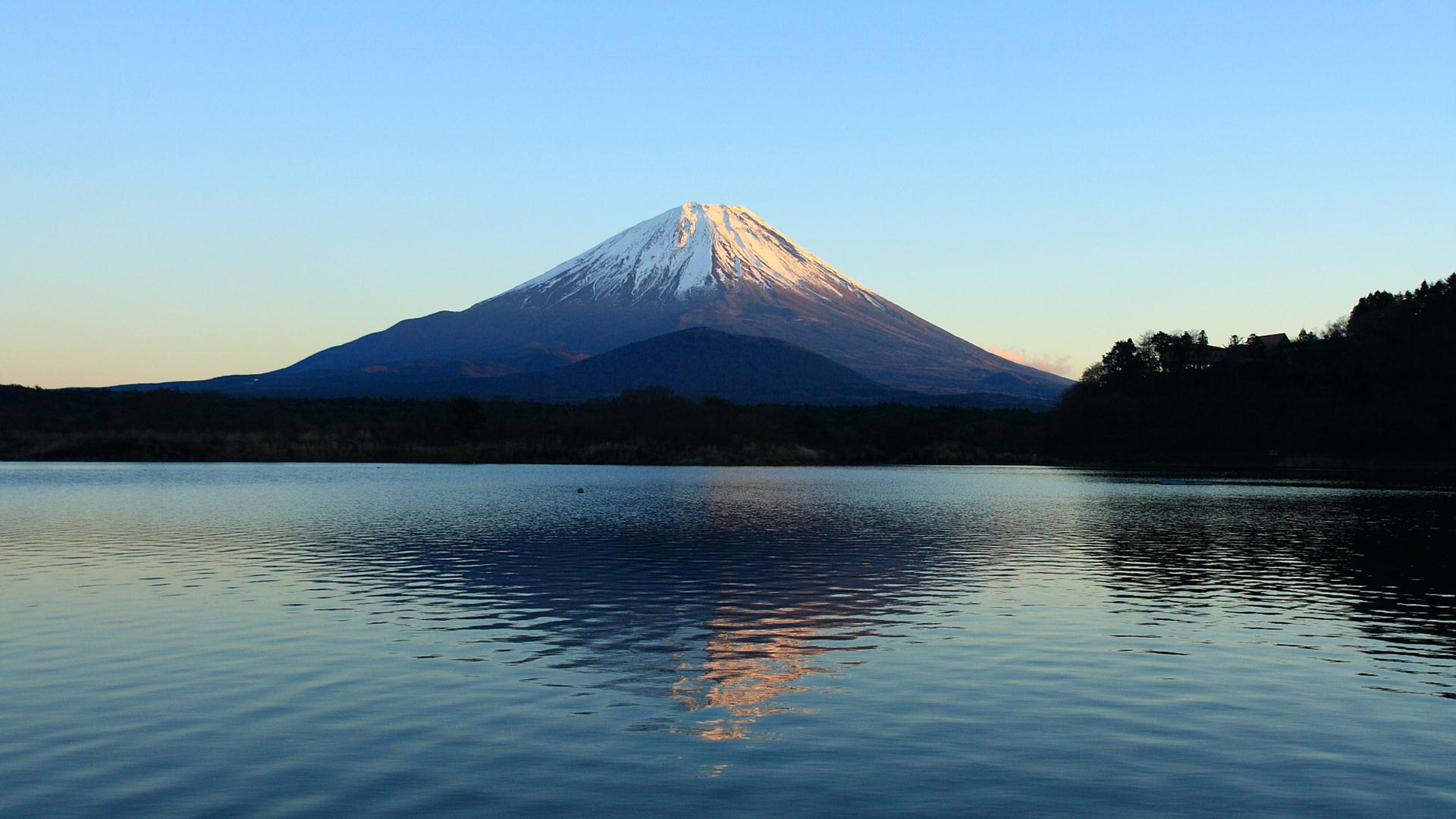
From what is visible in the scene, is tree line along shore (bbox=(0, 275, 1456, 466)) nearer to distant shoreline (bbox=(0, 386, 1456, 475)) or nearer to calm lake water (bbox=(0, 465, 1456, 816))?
distant shoreline (bbox=(0, 386, 1456, 475))

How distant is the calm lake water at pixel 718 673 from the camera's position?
40.6 ft

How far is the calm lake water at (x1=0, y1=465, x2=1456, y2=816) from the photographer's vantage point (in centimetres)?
1238

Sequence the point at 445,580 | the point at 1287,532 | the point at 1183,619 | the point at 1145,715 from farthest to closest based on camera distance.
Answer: the point at 1287,532 → the point at 445,580 → the point at 1183,619 → the point at 1145,715

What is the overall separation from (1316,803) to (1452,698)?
6595 mm

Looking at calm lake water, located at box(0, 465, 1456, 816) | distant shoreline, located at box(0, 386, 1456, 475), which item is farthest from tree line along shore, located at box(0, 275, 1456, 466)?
calm lake water, located at box(0, 465, 1456, 816)

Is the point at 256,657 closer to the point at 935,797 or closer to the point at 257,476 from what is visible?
the point at 935,797

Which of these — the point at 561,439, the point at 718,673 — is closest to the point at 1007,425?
the point at 561,439

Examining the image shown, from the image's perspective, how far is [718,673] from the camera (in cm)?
1827

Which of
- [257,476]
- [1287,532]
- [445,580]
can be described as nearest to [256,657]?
[445,580]

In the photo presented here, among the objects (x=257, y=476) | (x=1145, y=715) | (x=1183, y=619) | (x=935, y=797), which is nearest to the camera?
(x=935, y=797)

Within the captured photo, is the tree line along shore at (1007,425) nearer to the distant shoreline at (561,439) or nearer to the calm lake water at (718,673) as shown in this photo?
the distant shoreline at (561,439)

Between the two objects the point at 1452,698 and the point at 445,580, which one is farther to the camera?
the point at 445,580

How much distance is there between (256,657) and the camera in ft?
63.1

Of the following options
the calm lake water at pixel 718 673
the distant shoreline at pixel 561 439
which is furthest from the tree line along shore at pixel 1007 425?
the calm lake water at pixel 718 673
